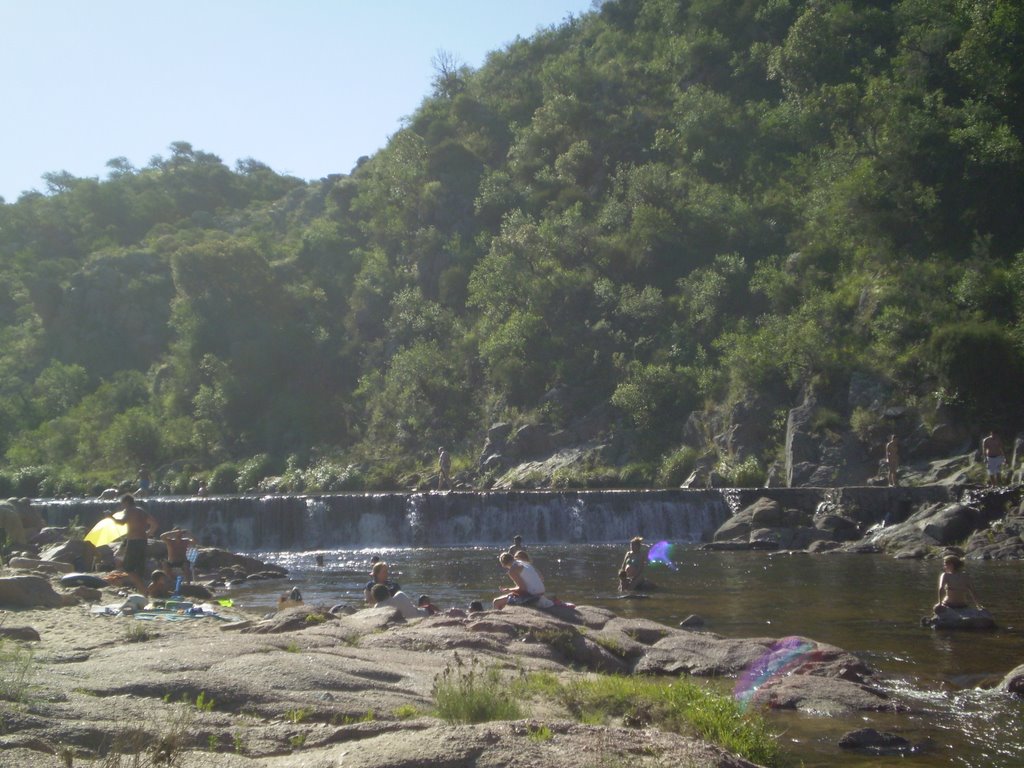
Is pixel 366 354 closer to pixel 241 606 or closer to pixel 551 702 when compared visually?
pixel 241 606

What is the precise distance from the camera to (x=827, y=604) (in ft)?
53.7

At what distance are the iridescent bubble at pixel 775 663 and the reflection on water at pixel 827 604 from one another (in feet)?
2.76

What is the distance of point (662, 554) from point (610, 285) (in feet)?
72.3

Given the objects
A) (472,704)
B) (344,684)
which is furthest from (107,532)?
(472,704)

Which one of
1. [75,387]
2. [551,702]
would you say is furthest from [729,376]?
[75,387]

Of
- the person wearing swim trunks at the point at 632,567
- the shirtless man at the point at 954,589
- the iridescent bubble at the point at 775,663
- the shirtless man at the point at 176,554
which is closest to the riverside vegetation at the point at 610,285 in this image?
the person wearing swim trunks at the point at 632,567

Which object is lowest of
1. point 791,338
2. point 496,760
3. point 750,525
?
point 750,525

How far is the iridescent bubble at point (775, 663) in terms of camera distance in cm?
1032

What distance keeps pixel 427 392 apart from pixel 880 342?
22.0m

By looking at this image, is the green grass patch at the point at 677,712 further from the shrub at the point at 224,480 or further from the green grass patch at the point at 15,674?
the shrub at the point at 224,480

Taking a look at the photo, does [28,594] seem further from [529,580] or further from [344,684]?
[344,684]

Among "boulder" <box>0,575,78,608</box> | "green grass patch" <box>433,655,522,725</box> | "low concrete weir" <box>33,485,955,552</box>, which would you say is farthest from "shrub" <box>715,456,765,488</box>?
"green grass patch" <box>433,655,522,725</box>

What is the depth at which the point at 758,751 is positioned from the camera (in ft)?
23.5

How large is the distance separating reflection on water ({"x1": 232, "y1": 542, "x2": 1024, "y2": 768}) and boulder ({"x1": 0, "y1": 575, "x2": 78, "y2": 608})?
18.5ft
